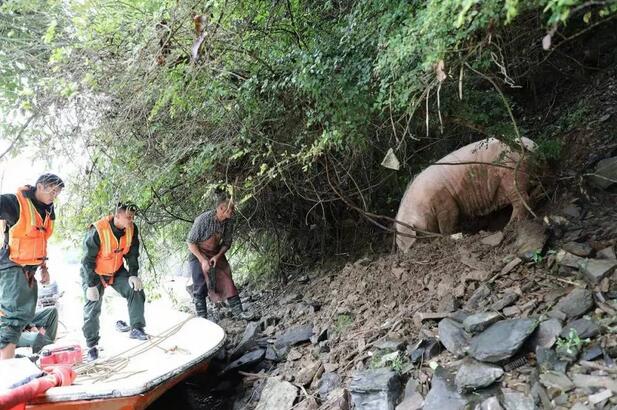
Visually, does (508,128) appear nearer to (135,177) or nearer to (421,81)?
(421,81)

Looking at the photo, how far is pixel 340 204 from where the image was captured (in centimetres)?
691

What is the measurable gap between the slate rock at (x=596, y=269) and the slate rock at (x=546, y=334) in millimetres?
469

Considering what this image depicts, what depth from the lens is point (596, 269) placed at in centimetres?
328

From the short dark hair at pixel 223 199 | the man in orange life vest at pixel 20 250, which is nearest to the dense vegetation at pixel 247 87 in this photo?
the short dark hair at pixel 223 199

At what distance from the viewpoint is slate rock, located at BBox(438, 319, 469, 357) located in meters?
3.30

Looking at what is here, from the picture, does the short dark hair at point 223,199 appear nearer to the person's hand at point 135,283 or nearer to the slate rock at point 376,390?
the person's hand at point 135,283

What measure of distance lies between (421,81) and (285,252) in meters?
5.02

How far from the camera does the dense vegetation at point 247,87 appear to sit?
3287 mm

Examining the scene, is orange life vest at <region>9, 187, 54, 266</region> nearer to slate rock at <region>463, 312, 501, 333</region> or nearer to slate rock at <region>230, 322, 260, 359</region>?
slate rock at <region>230, 322, 260, 359</region>

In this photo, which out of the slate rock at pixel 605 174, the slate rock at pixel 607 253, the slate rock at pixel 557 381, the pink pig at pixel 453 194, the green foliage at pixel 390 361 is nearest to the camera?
the slate rock at pixel 557 381

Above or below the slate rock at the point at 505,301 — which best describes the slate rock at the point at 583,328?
below

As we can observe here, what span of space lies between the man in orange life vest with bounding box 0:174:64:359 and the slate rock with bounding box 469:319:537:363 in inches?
154

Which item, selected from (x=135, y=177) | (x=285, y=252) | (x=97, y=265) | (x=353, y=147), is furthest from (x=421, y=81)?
(x=285, y=252)

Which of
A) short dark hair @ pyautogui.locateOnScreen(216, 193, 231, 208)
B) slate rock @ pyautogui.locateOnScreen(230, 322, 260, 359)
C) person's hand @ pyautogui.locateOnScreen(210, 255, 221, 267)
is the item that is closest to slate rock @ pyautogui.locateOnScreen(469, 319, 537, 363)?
slate rock @ pyautogui.locateOnScreen(230, 322, 260, 359)
